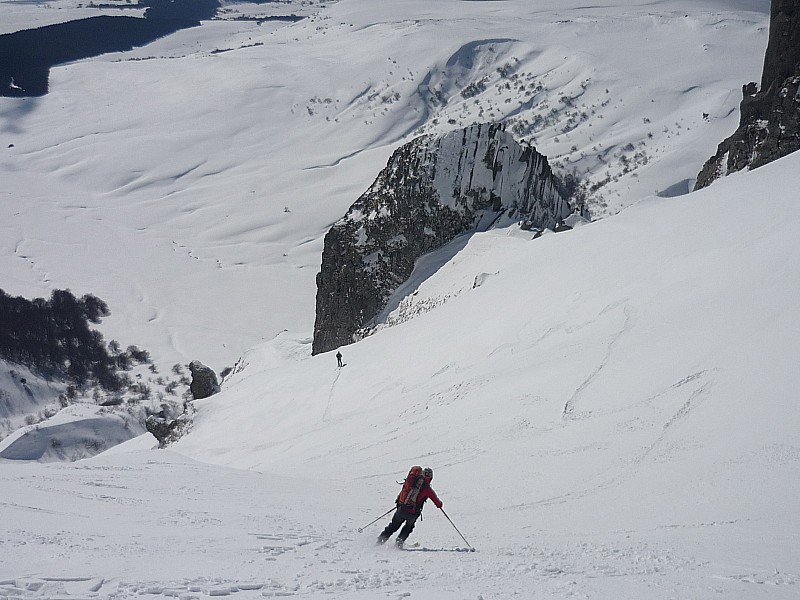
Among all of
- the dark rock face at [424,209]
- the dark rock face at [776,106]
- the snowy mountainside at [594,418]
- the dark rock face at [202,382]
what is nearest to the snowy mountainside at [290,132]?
the dark rock face at [202,382]

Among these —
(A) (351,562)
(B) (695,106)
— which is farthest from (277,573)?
(B) (695,106)

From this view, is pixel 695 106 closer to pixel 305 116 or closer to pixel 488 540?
pixel 305 116

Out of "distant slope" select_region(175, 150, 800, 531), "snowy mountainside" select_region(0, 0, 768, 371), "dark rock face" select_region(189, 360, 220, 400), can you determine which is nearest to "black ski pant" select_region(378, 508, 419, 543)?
"distant slope" select_region(175, 150, 800, 531)

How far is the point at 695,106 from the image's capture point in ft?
226

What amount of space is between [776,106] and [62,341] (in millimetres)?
53391

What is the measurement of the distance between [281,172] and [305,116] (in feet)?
52.1

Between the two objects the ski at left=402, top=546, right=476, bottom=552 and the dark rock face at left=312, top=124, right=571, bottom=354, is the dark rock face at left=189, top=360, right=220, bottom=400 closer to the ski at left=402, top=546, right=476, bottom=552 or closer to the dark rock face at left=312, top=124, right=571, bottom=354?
the dark rock face at left=312, top=124, right=571, bottom=354

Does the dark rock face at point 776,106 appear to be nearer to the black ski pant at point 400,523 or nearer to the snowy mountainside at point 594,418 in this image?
the snowy mountainside at point 594,418

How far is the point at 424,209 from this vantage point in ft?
101

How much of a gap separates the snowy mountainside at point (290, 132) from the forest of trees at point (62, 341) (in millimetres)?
1975

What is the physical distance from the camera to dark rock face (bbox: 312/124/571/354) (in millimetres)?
30578

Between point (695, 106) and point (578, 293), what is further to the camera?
point (695, 106)

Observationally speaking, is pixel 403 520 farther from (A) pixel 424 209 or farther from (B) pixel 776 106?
(A) pixel 424 209

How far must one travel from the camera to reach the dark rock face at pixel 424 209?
100 feet
